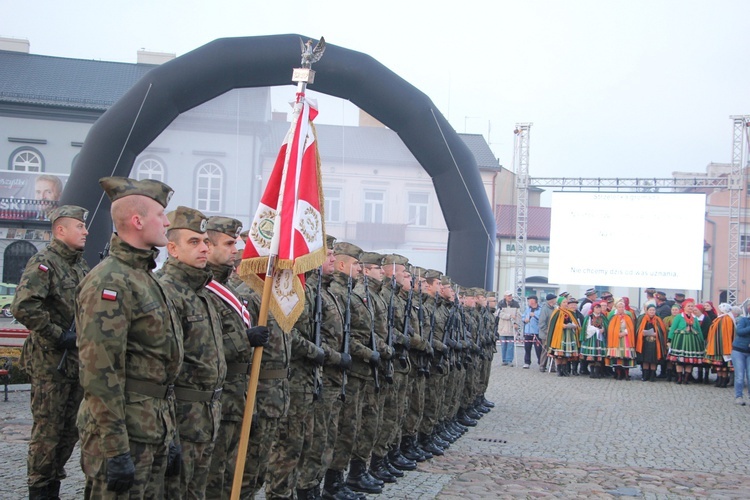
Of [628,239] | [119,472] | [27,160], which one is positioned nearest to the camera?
[119,472]

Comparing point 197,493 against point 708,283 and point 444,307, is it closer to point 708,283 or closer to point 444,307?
point 444,307

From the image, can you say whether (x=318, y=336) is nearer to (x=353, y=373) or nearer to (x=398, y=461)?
(x=353, y=373)

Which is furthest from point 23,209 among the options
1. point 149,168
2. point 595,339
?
point 595,339

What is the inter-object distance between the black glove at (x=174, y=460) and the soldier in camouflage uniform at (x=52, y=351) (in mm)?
2070

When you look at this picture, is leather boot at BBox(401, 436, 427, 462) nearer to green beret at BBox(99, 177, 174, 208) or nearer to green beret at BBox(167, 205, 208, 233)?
green beret at BBox(167, 205, 208, 233)

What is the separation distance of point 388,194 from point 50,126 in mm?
26397

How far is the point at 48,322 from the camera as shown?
236 inches

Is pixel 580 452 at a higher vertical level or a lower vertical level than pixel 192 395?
lower

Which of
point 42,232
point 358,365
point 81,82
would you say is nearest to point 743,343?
point 358,365

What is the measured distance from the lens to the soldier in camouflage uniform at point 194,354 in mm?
4246

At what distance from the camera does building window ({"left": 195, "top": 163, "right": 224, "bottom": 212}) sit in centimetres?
1463

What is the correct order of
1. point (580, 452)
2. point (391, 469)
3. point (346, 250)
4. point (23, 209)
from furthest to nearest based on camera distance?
1. point (23, 209)
2. point (580, 452)
3. point (391, 469)
4. point (346, 250)

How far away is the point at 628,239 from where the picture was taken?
25.3 metres

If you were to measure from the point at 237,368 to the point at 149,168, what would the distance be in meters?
10.2
